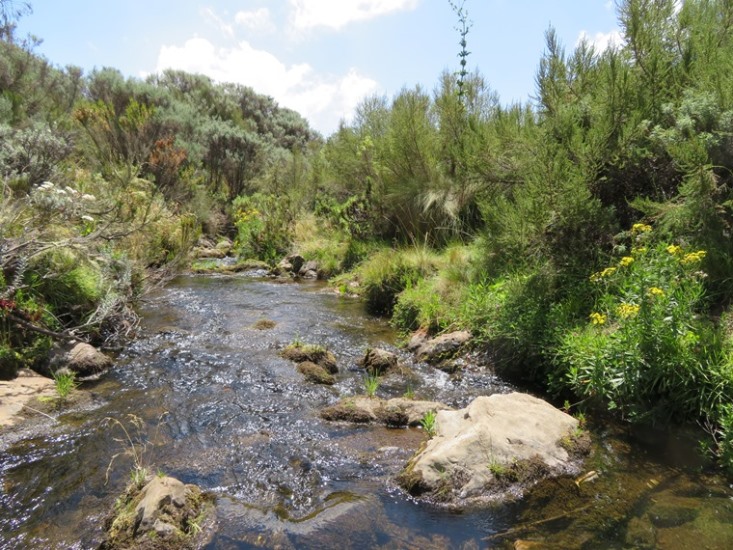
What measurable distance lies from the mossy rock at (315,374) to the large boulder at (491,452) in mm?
1709

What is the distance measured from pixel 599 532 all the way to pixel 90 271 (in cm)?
622

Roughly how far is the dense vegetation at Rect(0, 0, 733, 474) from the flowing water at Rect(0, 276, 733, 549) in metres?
0.58

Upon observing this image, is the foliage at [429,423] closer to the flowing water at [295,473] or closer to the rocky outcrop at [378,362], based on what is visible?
the flowing water at [295,473]

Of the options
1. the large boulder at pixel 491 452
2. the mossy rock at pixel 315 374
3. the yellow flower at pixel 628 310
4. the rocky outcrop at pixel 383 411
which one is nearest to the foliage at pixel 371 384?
the rocky outcrop at pixel 383 411

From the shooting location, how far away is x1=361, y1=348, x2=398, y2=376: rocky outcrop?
230 inches

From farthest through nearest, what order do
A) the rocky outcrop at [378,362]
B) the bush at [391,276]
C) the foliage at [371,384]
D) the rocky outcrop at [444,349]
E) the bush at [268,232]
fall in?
1. the bush at [268,232]
2. the bush at [391,276]
3. the rocky outcrop at [444,349]
4. the rocky outcrop at [378,362]
5. the foliage at [371,384]

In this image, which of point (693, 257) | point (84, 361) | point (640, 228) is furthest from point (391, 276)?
point (693, 257)

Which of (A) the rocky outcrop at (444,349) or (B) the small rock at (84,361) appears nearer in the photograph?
(B) the small rock at (84,361)

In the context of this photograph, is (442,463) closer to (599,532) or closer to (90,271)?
(599,532)

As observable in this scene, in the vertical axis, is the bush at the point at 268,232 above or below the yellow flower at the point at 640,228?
above

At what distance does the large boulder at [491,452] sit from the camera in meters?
3.41

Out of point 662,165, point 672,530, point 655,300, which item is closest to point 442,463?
point 672,530

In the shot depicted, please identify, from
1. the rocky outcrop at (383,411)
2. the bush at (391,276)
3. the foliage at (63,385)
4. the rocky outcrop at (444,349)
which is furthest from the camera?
the bush at (391,276)

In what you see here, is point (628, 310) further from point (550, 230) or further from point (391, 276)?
point (391, 276)
